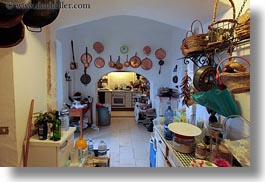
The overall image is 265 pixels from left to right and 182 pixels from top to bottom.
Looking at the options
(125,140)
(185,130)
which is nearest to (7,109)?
(185,130)

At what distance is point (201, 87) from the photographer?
1416 mm

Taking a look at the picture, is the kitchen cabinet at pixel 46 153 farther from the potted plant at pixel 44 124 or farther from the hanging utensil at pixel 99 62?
the hanging utensil at pixel 99 62

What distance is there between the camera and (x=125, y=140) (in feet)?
13.5

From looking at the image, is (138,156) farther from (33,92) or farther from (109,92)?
(109,92)

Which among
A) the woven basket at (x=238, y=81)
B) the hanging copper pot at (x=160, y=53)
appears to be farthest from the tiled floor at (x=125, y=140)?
the woven basket at (x=238, y=81)

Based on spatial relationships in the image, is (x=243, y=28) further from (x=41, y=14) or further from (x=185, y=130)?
(x=41, y=14)

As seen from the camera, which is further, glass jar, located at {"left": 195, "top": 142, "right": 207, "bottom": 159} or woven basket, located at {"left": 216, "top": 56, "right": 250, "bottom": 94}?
glass jar, located at {"left": 195, "top": 142, "right": 207, "bottom": 159}

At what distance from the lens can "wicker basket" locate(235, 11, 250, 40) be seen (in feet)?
3.47

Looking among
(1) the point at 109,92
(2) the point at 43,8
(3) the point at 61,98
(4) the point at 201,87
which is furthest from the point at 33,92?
(1) the point at 109,92

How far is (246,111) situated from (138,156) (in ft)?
7.36

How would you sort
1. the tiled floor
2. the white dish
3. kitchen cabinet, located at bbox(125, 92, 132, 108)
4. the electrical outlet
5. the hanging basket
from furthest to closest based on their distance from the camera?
kitchen cabinet, located at bbox(125, 92, 132, 108) → the tiled floor → the white dish → the electrical outlet → the hanging basket

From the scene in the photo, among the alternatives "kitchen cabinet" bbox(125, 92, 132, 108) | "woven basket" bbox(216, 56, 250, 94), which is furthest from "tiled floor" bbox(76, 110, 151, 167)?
"woven basket" bbox(216, 56, 250, 94)

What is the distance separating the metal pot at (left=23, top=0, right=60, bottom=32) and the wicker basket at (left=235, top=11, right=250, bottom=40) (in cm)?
108

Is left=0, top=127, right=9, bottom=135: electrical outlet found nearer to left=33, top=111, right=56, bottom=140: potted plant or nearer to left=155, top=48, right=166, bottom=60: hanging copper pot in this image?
left=33, top=111, right=56, bottom=140: potted plant
